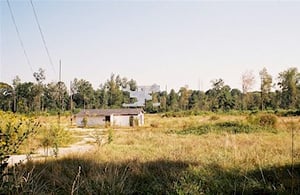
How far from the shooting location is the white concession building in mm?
35500

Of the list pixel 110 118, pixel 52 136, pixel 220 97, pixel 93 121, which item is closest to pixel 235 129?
pixel 52 136

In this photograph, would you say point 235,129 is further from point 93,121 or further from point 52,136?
point 93,121

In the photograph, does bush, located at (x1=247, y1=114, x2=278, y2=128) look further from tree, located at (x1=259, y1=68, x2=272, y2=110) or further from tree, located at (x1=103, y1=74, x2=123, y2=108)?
tree, located at (x1=103, y1=74, x2=123, y2=108)

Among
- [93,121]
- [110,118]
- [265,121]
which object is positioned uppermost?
[265,121]

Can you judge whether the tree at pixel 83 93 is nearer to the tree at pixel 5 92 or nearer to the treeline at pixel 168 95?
the treeline at pixel 168 95

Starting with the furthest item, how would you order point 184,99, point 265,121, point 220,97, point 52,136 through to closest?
1. point 184,99
2. point 220,97
3. point 265,121
4. point 52,136

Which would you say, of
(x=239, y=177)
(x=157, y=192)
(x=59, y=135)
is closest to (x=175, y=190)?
(x=157, y=192)

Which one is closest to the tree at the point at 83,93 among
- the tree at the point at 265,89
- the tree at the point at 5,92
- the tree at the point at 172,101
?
the tree at the point at 172,101

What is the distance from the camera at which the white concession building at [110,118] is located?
3550 cm

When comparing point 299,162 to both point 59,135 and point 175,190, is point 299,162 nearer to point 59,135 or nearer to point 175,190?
point 175,190

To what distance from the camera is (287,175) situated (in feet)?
16.6

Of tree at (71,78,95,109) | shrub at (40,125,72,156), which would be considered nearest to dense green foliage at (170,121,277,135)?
shrub at (40,125,72,156)

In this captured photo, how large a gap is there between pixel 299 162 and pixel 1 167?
484 centimetres

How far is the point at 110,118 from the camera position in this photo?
1409 inches
